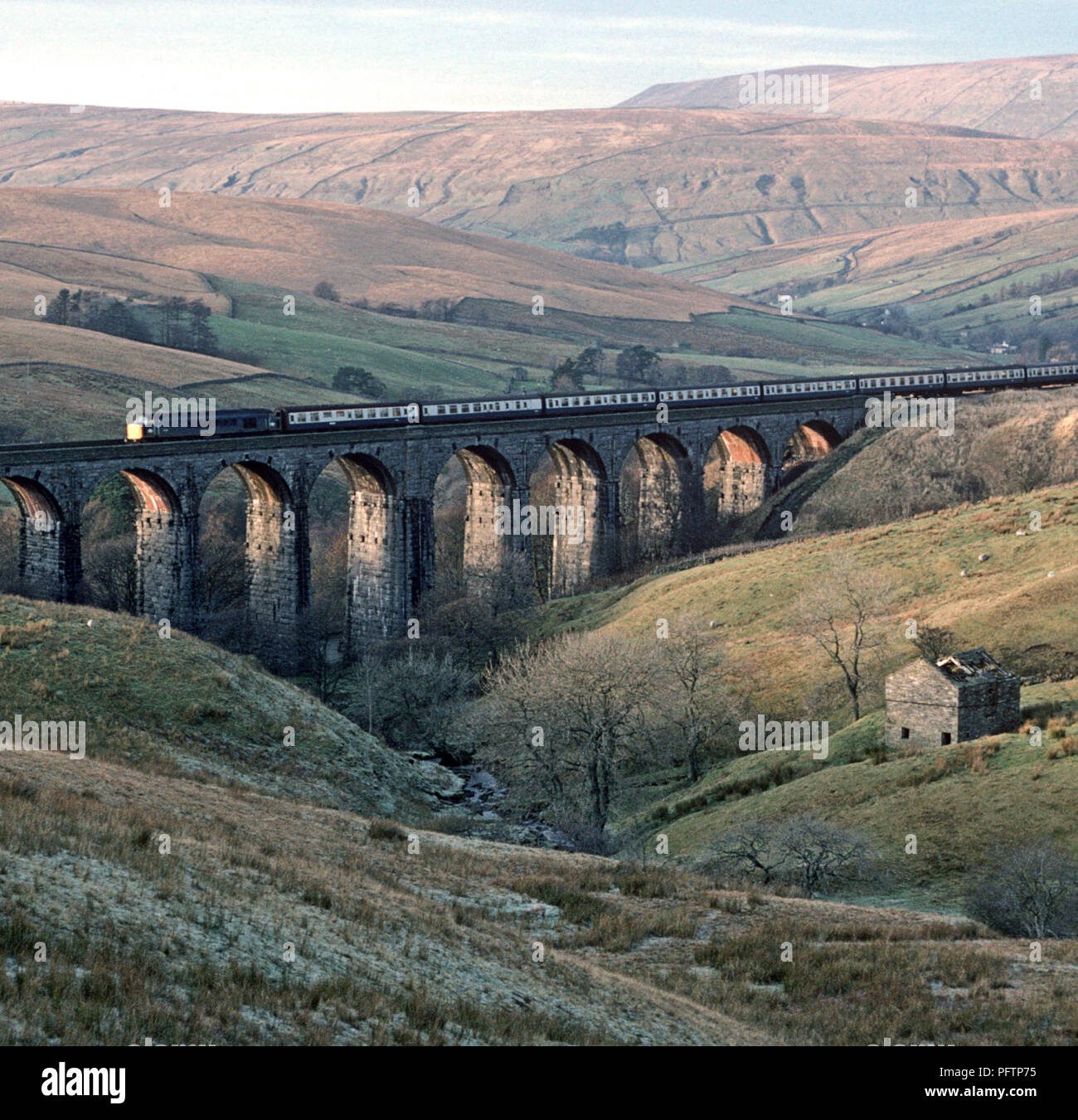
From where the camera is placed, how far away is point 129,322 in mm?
188500

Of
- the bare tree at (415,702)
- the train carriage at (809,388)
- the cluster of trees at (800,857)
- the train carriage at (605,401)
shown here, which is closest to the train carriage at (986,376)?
the train carriage at (809,388)

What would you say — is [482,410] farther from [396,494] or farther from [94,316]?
[94,316]

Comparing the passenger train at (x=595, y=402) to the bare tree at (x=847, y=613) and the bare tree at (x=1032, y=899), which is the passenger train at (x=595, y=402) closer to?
the bare tree at (x=847, y=613)

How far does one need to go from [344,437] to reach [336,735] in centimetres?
3644

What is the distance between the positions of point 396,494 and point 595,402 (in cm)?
1950

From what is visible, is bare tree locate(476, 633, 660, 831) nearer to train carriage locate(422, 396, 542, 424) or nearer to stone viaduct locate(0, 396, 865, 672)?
stone viaduct locate(0, 396, 865, 672)

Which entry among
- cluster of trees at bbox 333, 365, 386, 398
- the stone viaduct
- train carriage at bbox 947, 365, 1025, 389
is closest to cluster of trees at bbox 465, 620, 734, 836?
the stone viaduct

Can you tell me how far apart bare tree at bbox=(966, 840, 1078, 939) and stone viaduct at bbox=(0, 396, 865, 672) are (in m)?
51.4

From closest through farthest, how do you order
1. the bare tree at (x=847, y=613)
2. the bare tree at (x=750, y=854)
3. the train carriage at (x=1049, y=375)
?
1. the bare tree at (x=750, y=854)
2. the bare tree at (x=847, y=613)
3. the train carriage at (x=1049, y=375)

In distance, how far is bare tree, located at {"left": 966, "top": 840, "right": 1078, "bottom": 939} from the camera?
3005 cm

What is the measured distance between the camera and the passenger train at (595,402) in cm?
7875

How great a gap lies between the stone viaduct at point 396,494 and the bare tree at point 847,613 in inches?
1249

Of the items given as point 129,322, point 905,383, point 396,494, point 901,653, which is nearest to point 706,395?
point 905,383

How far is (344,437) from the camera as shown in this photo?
81.6m
